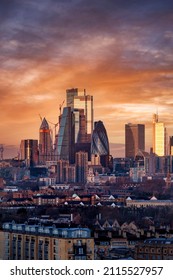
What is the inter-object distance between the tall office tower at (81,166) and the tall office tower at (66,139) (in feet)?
0.56

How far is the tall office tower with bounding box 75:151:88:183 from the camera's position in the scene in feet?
66.1

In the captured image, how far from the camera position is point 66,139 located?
58.6 ft

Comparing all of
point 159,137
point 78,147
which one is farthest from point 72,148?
point 159,137

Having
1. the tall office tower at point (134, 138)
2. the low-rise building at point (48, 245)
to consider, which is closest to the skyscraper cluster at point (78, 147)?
the tall office tower at point (134, 138)

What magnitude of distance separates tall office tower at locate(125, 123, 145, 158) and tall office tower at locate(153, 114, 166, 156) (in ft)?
0.70

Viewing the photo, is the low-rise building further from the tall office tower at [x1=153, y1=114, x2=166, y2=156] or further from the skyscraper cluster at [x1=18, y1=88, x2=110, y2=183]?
the skyscraper cluster at [x1=18, y1=88, x2=110, y2=183]

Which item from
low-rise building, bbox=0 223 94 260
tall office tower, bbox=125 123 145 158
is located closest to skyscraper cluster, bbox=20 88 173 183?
tall office tower, bbox=125 123 145 158

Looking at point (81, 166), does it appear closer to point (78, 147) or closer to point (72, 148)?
point (72, 148)

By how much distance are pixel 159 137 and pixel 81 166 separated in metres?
7.60

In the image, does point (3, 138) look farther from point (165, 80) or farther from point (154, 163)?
point (154, 163)

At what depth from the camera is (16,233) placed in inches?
287

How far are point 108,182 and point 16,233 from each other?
53.7 ft
